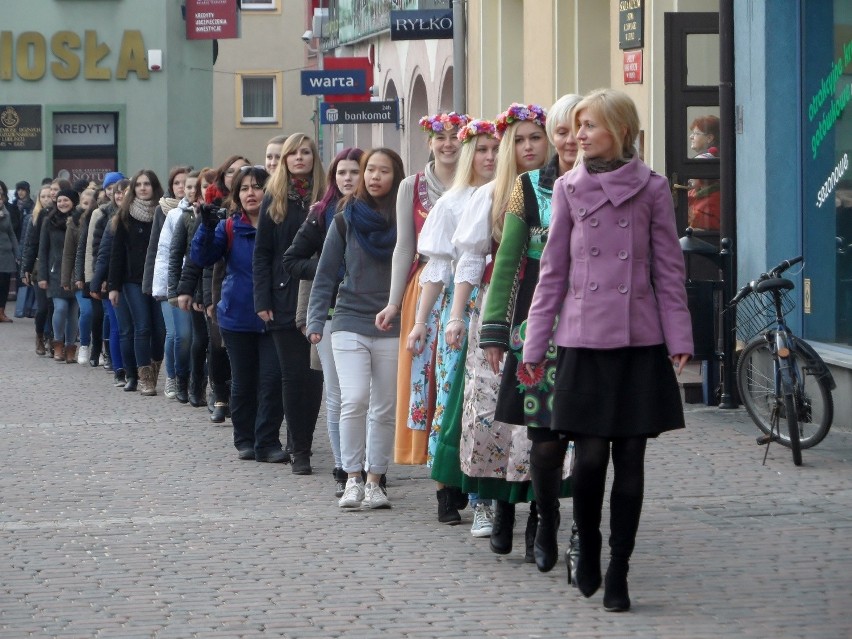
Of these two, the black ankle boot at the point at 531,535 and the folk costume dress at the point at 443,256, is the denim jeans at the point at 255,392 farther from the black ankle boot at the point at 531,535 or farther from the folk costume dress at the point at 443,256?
the black ankle boot at the point at 531,535

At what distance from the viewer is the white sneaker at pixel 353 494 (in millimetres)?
8617

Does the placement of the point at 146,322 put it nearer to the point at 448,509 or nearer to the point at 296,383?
the point at 296,383

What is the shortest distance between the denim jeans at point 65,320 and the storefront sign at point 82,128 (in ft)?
55.5

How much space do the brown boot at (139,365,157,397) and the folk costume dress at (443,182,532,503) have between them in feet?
25.1

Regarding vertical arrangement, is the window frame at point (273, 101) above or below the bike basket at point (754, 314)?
above

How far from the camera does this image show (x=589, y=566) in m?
6.34

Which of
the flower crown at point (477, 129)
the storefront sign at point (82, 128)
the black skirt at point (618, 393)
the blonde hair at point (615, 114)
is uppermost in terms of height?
the storefront sign at point (82, 128)

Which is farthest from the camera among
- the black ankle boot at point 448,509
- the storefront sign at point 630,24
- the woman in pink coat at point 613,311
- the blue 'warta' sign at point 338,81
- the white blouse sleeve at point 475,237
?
the blue 'warta' sign at point 338,81

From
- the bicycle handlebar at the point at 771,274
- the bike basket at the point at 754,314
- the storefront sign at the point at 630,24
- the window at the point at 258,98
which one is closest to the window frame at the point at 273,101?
the window at the point at 258,98

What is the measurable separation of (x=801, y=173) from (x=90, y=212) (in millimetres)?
7696

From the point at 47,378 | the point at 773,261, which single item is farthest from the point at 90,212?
the point at 773,261

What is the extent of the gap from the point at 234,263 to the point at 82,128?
24.9m

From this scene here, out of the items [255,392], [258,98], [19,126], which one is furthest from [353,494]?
[258,98]

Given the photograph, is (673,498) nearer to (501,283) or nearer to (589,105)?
(501,283)
